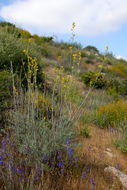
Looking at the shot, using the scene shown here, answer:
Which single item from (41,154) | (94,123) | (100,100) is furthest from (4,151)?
(100,100)

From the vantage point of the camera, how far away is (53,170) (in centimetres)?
225

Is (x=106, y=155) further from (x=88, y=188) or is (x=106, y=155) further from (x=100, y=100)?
(x=100, y=100)

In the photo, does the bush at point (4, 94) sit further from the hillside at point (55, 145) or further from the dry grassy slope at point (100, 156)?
the dry grassy slope at point (100, 156)

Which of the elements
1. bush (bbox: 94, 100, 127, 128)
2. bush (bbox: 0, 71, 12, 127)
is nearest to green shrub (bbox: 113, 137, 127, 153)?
bush (bbox: 94, 100, 127, 128)

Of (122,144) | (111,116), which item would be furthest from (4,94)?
(111,116)

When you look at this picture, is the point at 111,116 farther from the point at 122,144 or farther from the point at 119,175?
the point at 119,175

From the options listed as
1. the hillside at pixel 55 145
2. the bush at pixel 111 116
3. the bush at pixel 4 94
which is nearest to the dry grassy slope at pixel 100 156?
the hillside at pixel 55 145

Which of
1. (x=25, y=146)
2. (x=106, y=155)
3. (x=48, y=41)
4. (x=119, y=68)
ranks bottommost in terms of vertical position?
(x=106, y=155)

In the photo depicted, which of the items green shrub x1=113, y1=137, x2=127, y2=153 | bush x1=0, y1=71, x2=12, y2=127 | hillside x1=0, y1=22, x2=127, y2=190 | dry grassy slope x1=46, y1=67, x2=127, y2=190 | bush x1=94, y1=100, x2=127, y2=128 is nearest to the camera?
hillside x1=0, y1=22, x2=127, y2=190

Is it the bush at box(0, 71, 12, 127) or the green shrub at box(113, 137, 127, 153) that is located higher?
the bush at box(0, 71, 12, 127)

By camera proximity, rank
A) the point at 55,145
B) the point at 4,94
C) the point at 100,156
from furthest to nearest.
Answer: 1. the point at 4,94
2. the point at 100,156
3. the point at 55,145

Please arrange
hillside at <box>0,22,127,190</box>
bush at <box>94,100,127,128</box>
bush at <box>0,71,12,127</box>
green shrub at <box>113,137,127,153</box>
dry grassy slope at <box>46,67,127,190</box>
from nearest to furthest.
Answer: hillside at <box>0,22,127,190</box>
dry grassy slope at <box>46,67,127,190</box>
bush at <box>0,71,12,127</box>
green shrub at <box>113,137,127,153</box>
bush at <box>94,100,127,128</box>

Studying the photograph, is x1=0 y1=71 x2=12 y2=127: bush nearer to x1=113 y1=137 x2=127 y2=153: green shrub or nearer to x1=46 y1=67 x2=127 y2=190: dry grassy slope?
x1=46 y1=67 x2=127 y2=190: dry grassy slope

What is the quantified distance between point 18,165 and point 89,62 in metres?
15.1
